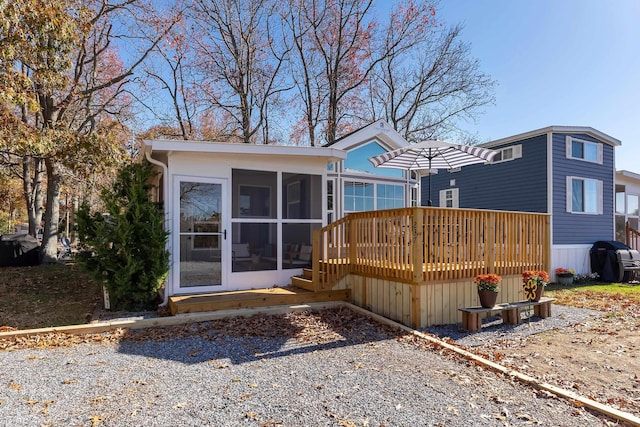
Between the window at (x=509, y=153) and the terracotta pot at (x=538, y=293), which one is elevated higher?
the window at (x=509, y=153)

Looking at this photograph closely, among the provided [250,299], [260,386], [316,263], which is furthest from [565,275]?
[260,386]

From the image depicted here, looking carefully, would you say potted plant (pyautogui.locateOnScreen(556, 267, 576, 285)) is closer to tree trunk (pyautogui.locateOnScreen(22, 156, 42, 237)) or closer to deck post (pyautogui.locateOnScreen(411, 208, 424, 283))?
deck post (pyautogui.locateOnScreen(411, 208, 424, 283))

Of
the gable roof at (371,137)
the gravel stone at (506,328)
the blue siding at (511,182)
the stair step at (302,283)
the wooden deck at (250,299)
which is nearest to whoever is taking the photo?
the gravel stone at (506,328)

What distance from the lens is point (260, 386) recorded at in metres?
3.31

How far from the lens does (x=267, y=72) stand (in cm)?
1683

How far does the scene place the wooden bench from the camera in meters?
5.23

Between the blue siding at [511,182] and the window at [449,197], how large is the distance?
0.20 meters

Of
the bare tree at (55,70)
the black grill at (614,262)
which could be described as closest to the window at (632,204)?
the black grill at (614,262)

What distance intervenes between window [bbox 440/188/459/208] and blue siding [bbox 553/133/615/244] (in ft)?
12.5

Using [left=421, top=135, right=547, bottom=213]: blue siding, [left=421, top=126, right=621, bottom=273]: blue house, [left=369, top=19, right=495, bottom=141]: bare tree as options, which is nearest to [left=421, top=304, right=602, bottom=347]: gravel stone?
[left=421, top=126, right=621, bottom=273]: blue house

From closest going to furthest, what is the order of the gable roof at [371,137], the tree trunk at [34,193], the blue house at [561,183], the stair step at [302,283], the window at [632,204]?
the stair step at [302,283], the gable roof at [371,137], the blue house at [561,183], the tree trunk at [34,193], the window at [632,204]

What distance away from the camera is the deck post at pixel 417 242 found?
520 centimetres

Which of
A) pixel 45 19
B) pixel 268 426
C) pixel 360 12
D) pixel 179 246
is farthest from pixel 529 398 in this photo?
pixel 360 12

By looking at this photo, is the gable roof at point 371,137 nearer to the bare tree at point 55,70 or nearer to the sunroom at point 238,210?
the sunroom at point 238,210
